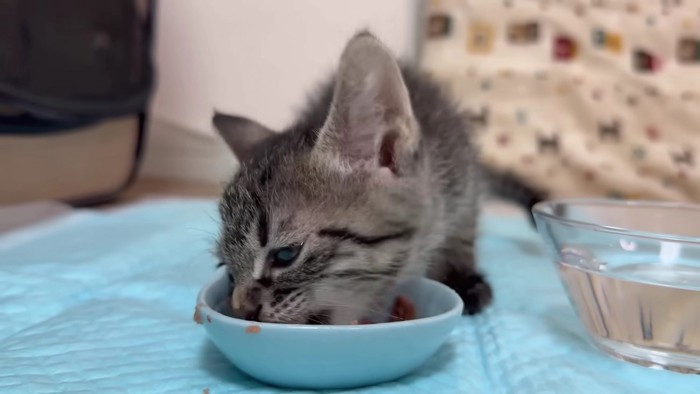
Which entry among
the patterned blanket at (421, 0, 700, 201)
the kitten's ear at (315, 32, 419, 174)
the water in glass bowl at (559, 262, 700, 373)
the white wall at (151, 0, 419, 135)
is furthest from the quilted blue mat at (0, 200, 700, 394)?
the white wall at (151, 0, 419, 135)

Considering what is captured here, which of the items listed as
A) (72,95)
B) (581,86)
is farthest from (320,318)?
(581,86)

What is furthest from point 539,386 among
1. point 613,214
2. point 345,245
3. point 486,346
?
point 613,214

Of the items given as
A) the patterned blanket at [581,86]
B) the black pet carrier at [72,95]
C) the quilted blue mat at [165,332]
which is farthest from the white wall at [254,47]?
the quilted blue mat at [165,332]

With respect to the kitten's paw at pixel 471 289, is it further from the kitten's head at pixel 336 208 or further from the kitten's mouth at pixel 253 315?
the kitten's mouth at pixel 253 315

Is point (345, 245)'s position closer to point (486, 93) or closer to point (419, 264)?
point (419, 264)

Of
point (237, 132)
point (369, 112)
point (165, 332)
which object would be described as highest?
point (369, 112)

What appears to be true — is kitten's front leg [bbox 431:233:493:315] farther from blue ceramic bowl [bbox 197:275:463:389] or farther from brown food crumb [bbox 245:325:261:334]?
brown food crumb [bbox 245:325:261:334]

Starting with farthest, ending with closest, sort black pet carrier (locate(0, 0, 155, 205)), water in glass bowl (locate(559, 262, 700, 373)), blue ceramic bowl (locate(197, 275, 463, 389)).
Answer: black pet carrier (locate(0, 0, 155, 205)), water in glass bowl (locate(559, 262, 700, 373)), blue ceramic bowl (locate(197, 275, 463, 389))

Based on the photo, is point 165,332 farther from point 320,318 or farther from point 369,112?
point 369,112
